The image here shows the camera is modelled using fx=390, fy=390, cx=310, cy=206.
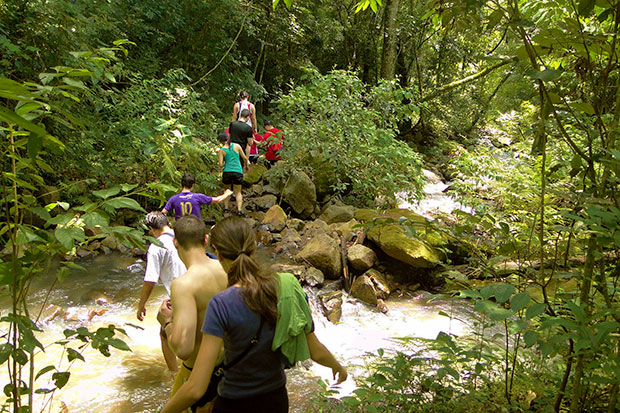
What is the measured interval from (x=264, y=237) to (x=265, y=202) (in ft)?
5.77

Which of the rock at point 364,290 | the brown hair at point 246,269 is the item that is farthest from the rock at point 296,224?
the brown hair at point 246,269

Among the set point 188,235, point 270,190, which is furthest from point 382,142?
point 188,235

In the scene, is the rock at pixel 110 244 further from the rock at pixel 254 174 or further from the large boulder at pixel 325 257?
the rock at pixel 254 174

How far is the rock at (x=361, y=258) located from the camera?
7.45m

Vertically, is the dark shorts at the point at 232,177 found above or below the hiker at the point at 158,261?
above

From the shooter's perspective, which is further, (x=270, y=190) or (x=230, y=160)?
(x=270, y=190)

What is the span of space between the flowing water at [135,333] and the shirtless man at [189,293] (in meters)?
1.20

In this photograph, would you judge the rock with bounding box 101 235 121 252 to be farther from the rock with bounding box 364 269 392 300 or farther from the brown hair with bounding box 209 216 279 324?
the brown hair with bounding box 209 216 279 324

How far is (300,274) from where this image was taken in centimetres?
704

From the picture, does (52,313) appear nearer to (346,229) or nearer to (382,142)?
(346,229)

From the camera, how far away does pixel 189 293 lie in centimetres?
239

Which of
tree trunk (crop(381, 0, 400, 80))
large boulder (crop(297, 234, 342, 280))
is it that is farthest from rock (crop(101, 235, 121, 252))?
tree trunk (crop(381, 0, 400, 80))

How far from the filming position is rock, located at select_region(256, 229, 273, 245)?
8781 mm

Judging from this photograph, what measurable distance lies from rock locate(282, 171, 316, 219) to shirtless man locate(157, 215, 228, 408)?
741 cm
